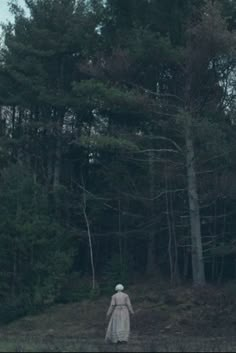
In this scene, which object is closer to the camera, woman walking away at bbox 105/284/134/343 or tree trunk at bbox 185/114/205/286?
woman walking away at bbox 105/284/134/343

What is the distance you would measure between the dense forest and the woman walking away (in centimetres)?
1262

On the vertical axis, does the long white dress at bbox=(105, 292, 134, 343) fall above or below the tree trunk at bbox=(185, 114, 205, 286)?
below

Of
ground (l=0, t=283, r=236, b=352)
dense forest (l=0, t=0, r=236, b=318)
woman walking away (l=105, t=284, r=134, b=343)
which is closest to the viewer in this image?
woman walking away (l=105, t=284, r=134, b=343)

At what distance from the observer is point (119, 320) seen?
27.4 metres

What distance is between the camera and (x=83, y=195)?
46438mm

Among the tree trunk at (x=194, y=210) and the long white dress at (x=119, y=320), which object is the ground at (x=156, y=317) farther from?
the long white dress at (x=119, y=320)

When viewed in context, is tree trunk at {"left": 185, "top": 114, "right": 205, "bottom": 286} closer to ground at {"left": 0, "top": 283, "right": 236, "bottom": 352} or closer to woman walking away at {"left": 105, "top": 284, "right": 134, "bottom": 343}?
ground at {"left": 0, "top": 283, "right": 236, "bottom": 352}

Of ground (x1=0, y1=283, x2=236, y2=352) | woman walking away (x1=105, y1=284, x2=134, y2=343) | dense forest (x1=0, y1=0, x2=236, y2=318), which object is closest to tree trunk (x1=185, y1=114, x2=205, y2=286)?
dense forest (x1=0, y1=0, x2=236, y2=318)

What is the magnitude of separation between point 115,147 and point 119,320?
45.7 ft

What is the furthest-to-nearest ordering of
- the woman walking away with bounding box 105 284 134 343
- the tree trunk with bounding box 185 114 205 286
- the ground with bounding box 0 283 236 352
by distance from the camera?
the tree trunk with bounding box 185 114 205 286, the ground with bounding box 0 283 236 352, the woman walking away with bounding box 105 284 134 343

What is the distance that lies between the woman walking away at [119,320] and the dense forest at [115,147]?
497 inches

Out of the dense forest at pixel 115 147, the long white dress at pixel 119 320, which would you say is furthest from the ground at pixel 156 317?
the long white dress at pixel 119 320

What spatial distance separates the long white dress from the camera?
27406mm

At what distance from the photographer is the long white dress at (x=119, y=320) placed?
27406mm
